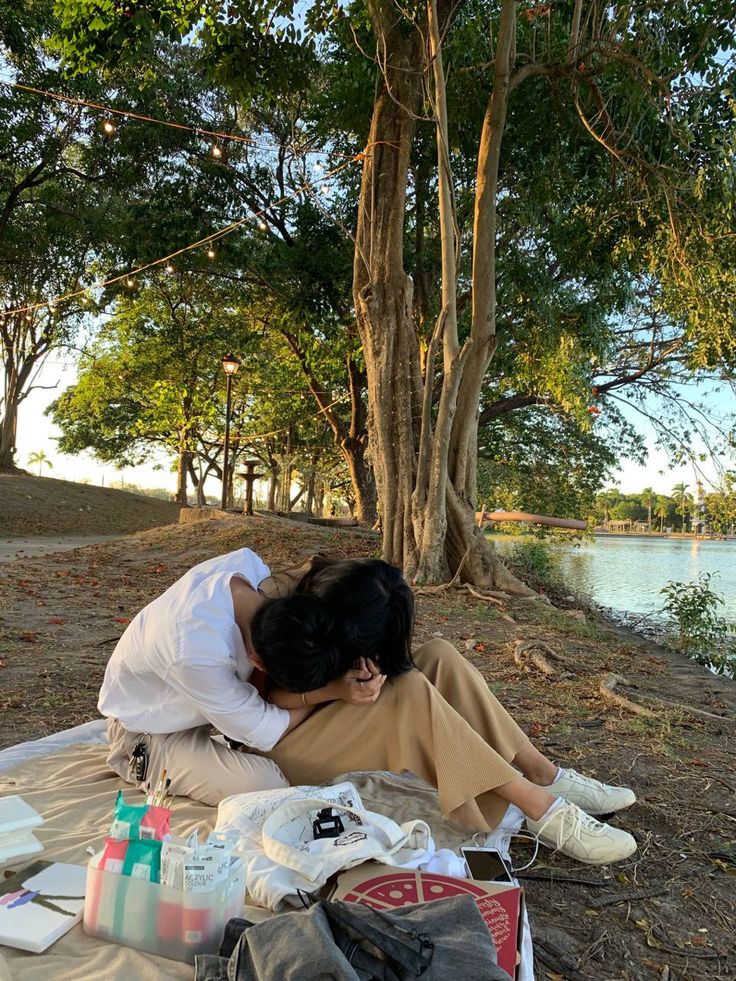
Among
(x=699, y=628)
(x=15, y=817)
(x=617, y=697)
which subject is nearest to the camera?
(x=15, y=817)

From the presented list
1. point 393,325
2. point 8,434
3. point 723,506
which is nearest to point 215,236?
point 393,325

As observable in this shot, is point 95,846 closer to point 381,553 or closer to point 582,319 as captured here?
point 381,553

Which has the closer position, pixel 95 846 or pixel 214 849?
pixel 214 849

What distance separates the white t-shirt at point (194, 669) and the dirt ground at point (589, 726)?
3.39ft

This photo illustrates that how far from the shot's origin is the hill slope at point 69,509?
1706cm

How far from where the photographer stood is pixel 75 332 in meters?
21.7

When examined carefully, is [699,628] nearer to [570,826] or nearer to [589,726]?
[589,726]

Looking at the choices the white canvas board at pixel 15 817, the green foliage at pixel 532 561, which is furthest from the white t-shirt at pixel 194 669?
the green foliage at pixel 532 561

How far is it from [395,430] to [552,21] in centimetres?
513

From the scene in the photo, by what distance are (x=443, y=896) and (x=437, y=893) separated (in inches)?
0.6

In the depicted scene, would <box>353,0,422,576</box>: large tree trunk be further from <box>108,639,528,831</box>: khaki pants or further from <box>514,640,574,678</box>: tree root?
<box>108,639,528,831</box>: khaki pants

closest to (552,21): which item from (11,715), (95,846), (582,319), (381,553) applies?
(582,319)

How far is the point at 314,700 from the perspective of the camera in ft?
8.29

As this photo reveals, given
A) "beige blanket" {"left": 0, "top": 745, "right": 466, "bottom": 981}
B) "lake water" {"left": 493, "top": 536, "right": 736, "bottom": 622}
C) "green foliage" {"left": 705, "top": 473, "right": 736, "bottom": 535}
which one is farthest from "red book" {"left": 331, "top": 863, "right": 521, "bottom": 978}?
"lake water" {"left": 493, "top": 536, "right": 736, "bottom": 622}
